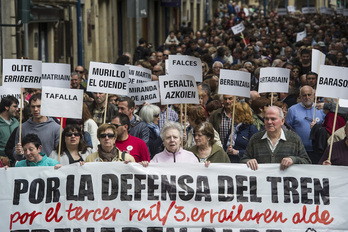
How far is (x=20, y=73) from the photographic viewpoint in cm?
1135

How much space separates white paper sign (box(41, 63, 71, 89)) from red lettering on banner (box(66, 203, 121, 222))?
202 inches

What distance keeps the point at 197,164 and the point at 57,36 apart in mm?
Answer: 19951

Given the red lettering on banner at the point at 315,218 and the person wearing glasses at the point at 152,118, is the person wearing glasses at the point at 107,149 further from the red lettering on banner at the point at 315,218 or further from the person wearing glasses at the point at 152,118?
the person wearing glasses at the point at 152,118

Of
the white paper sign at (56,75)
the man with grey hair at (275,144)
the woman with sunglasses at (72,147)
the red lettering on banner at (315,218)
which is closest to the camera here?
the red lettering on banner at (315,218)

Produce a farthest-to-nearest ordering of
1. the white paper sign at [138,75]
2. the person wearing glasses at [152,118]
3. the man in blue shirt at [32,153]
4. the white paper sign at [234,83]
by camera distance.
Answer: the white paper sign at [138,75]
the white paper sign at [234,83]
the person wearing glasses at [152,118]
the man in blue shirt at [32,153]

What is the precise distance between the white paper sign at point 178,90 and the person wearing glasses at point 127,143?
1.48m

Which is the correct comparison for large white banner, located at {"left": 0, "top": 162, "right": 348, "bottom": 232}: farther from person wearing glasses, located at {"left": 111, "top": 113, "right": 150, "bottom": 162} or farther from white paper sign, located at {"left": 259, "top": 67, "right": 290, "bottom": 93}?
white paper sign, located at {"left": 259, "top": 67, "right": 290, "bottom": 93}

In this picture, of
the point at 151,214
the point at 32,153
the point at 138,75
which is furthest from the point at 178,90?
the point at 151,214

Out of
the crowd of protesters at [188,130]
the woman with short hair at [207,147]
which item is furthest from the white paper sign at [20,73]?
the woman with short hair at [207,147]

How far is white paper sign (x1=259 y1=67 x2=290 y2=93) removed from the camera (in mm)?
12484

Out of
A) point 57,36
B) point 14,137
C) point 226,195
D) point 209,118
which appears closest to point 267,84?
point 209,118

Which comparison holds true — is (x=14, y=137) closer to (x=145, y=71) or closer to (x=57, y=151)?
(x=57, y=151)

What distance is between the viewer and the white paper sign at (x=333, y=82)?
9.42 meters

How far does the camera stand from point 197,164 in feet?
27.2
